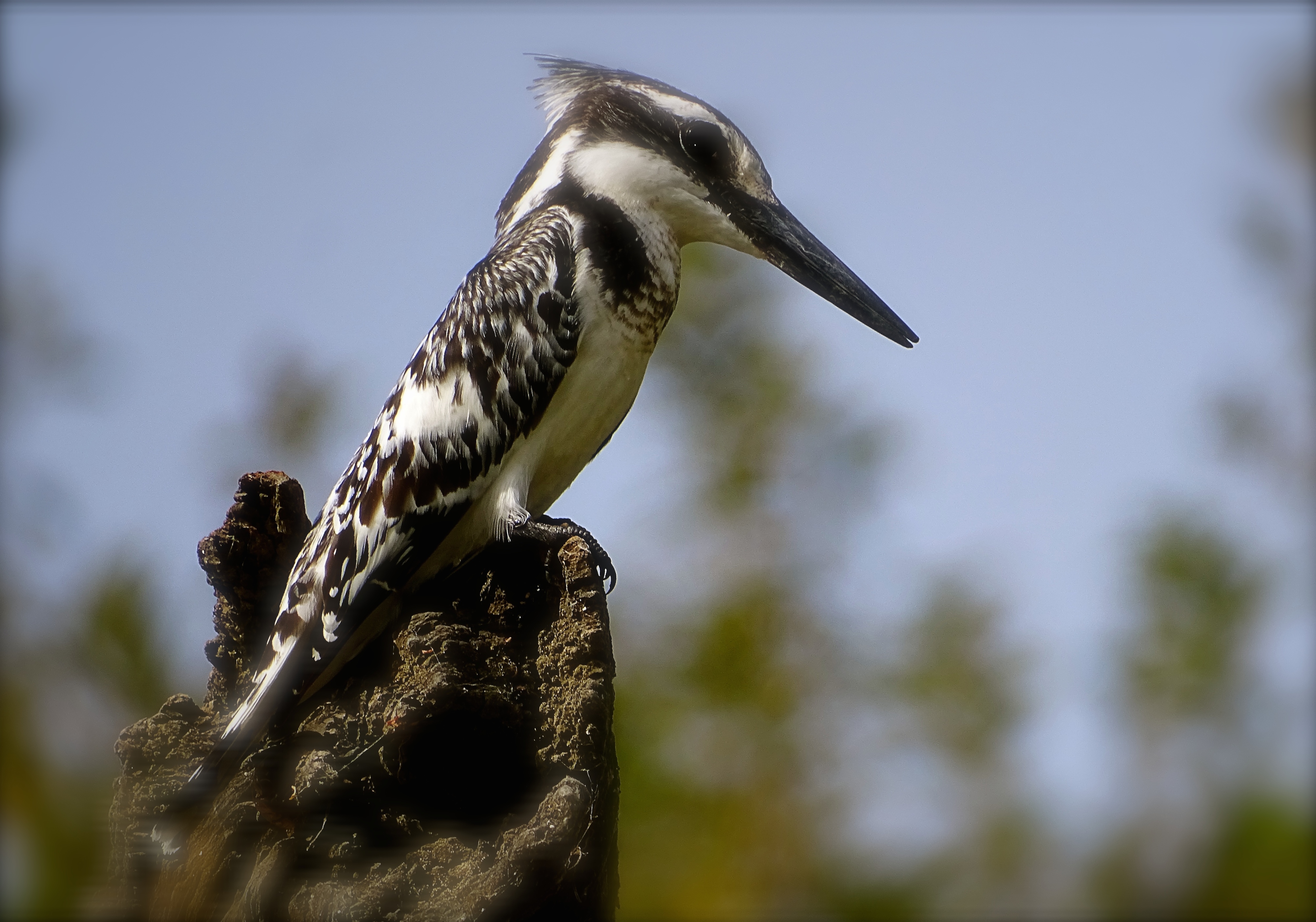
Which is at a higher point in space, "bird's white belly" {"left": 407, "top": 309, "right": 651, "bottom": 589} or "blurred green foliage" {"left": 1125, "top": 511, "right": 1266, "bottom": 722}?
"bird's white belly" {"left": 407, "top": 309, "right": 651, "bottom": 589}

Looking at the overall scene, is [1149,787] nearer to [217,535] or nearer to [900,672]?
[900,672]

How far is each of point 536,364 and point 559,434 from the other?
0.20 meters

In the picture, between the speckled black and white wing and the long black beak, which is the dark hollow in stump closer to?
the speckled black and white wing

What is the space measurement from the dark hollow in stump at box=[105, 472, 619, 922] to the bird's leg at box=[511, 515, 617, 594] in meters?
0.04

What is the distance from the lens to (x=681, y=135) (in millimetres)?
2797

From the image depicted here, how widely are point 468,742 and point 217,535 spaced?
34.1 inches

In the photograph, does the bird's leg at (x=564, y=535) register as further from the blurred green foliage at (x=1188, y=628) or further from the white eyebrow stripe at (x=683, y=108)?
the blurred green foliage at (x=1188, y=628)

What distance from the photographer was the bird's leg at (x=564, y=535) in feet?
7.82

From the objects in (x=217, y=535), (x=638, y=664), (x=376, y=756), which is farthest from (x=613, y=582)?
(x=638, y=664)

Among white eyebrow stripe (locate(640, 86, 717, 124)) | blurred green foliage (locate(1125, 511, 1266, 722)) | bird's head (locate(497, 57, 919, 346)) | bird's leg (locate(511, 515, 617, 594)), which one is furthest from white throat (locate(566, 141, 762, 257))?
blurred green foliage (locate(1125, 511, 1266, 722))

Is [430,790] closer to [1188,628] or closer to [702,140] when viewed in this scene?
[702,140]

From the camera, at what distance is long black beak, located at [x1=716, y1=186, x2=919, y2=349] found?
2.83 meters

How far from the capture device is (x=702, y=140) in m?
2.79

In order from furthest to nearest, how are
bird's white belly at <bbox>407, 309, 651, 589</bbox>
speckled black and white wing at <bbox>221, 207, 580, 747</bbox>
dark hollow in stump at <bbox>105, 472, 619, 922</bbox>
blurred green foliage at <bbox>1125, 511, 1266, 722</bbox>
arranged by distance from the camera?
blurred green foliage at <bbox>1125, 511, 1266, 722</bbox> → bird's white belly at <bbox>407, 309, 651, 589</bbox> → speckled black and white wing at <bbox>221, 207, 580, 747</bbox> → dark hollow in stump at <bbox>105, 472, 619, 922</bbox>
